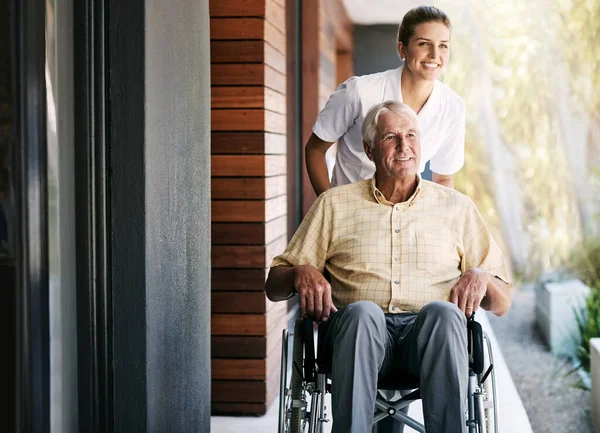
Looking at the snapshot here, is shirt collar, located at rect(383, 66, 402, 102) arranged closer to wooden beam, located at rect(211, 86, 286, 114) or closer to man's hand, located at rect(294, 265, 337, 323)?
man's hand, located at rect(294, 265, 337, 323)

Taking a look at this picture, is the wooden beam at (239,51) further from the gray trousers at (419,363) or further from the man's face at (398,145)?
the gray trousers at (419,363)

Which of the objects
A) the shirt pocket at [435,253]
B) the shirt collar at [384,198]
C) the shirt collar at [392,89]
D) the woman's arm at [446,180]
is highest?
the shirt collar at [392,89]

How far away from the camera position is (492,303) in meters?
2.71

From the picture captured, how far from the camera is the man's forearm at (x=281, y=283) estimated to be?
2.74m

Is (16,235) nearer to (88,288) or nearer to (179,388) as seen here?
(88,288)

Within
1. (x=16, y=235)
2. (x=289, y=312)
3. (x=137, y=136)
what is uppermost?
(x=137, y=136)

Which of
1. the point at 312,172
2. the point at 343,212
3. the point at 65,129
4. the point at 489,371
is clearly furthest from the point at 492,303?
the point at 65,129

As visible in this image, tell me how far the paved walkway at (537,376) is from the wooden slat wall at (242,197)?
7.44 ft

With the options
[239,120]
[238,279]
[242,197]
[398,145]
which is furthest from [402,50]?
[238,279]

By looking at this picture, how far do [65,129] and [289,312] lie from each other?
3604 millimetres

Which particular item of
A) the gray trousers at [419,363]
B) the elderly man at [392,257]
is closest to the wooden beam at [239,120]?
the elderly man at [392,257]

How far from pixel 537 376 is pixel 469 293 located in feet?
12.9

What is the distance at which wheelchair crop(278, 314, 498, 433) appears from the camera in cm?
253

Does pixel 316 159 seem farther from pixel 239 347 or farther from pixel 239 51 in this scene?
pixel 239 347
